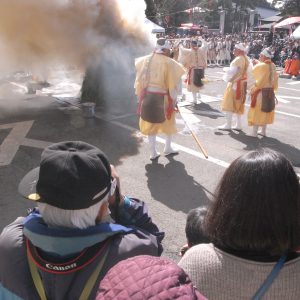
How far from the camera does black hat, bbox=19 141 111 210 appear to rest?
4.75 ft

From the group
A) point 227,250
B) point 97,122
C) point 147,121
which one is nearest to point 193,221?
point 227,250

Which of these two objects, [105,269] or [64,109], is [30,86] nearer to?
[64,109]

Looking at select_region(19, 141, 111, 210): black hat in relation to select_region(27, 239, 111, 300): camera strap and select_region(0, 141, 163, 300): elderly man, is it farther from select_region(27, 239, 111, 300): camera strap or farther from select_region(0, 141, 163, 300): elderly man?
select_region(27, 239, 111, 300): camera strap

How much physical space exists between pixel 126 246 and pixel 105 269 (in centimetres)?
11

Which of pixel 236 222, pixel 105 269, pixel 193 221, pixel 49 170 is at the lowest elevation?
pixel 193 221

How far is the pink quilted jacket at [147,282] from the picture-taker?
95cm

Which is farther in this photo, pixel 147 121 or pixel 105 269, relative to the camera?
pixel 147 121

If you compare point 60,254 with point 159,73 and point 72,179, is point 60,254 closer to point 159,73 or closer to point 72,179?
point 72,179

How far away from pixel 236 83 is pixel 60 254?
260 inches

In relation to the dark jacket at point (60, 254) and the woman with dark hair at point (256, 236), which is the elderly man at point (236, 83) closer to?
the woman with dark hair at point (256, 236)

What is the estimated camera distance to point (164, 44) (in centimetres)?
589

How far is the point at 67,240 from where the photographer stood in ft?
4.72

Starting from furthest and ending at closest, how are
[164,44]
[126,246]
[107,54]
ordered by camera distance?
[107,54] < [164,44] < [126,246]

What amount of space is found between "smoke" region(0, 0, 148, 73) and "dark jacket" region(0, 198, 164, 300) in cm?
767
